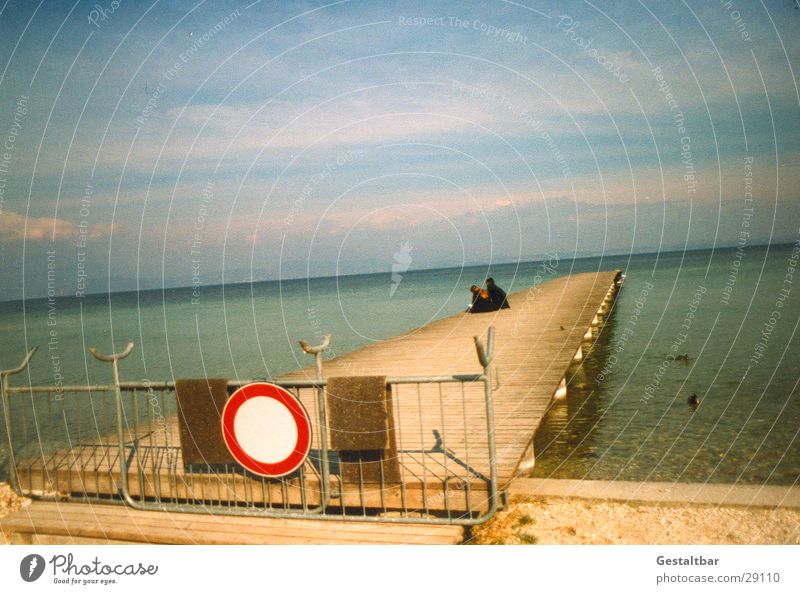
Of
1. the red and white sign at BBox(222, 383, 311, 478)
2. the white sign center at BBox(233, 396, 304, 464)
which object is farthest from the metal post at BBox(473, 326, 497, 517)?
the white sign center at BBox(233, 396, 304, 464)

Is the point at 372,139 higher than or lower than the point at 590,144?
higher

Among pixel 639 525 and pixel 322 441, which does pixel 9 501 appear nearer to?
pixel 322 441

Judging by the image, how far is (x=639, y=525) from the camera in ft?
16.8

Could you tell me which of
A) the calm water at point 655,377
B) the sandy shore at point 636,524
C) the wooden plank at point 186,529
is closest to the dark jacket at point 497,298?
the calm water at point 655,377

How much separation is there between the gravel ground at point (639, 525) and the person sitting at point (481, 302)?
54.4 ft

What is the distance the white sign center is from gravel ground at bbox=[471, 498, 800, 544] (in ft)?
6.26

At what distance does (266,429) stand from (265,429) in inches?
0.4

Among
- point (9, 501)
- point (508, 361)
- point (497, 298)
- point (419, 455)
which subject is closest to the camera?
point (419, 455)

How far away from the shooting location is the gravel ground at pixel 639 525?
195 inches

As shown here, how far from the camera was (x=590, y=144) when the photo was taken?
666cm

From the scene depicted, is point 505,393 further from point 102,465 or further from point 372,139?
point 102,465

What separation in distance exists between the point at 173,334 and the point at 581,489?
126 feet

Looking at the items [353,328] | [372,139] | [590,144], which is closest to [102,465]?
[372,139]

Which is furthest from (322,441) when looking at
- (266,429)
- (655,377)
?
(655,377)
